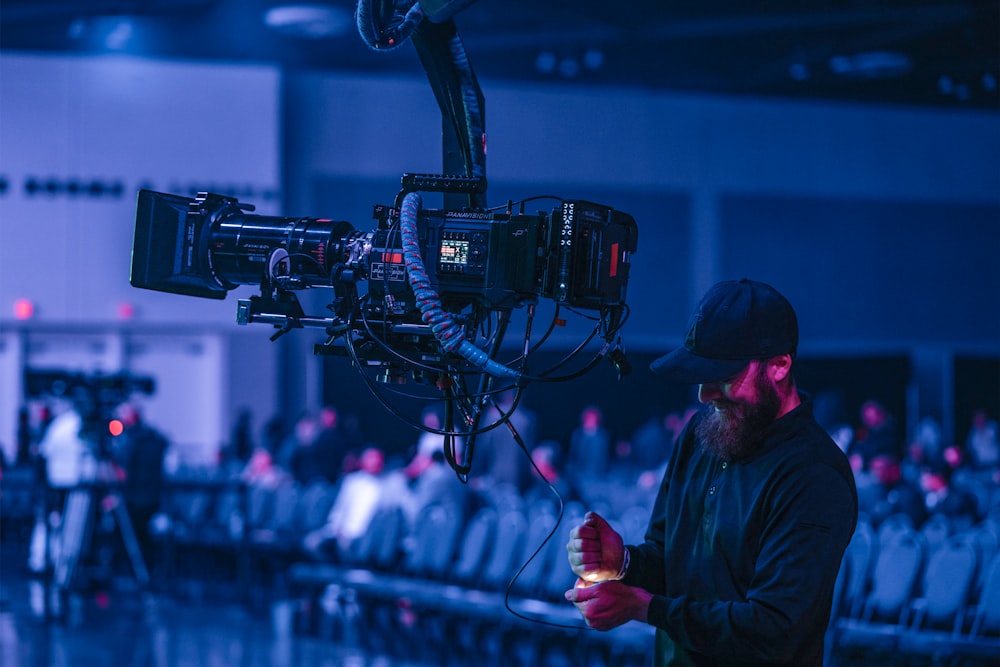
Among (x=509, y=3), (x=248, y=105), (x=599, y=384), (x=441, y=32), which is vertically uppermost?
(x=509, y=3)

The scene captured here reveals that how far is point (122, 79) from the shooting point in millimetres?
13977

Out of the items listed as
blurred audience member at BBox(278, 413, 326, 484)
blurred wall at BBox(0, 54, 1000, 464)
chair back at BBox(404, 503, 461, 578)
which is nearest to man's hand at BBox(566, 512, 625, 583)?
chair back at BBox(404, 503, 461, 578)

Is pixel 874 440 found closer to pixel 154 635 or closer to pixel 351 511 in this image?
pixel 351 511

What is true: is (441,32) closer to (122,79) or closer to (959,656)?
(959,656)

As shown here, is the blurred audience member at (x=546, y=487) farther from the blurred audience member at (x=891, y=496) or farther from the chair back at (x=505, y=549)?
the blurred audience member at (x=891, y=496)

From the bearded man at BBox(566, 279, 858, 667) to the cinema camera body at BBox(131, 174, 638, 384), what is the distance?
11.1 inches

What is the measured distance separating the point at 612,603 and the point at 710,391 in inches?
17.5

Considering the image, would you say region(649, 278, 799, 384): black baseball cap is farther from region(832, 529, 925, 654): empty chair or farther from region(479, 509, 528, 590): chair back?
region(479, 509, 528, 590): chair back

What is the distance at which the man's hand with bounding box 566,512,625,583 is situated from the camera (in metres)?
2.32

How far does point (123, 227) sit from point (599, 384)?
729 centimetres

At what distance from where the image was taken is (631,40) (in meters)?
14.4

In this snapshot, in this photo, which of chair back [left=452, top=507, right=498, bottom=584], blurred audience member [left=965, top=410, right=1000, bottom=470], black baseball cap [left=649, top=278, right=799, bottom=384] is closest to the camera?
black baseball cap [left=649, top=278, right=799, bottom=384]

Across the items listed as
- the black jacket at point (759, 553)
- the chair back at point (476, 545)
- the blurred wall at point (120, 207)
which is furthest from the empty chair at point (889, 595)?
the blurred wall at point (120, 207)

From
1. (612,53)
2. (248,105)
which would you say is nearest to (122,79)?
(248,105)
